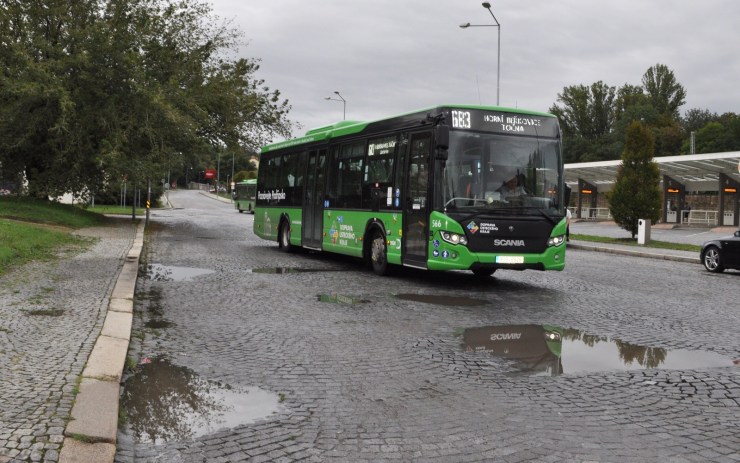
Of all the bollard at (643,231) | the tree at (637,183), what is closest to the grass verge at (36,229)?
the bollard at (643,231)

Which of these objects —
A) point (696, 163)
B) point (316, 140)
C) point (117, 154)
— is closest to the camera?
point (316, 140)

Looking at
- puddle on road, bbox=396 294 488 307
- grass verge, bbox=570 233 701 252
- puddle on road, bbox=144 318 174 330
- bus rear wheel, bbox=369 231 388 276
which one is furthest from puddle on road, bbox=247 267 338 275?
grass verge, bbox=570 233 701 252

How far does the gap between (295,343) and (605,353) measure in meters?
3.01

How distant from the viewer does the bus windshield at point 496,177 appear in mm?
11602

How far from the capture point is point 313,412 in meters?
4.77

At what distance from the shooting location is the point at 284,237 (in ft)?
63.0

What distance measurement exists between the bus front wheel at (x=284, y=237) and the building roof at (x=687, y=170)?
21.8 m

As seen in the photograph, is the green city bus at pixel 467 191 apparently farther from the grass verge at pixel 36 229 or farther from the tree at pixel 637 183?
the tree at pixel 637 183

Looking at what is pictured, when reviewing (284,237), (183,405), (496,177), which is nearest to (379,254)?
(496,177)

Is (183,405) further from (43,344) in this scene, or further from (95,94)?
(95,94)

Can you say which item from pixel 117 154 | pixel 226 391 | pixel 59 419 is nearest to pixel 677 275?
pixel 226 391

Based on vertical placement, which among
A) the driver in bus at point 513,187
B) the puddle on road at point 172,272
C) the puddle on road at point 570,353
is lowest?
the puddle on road at point 570,353

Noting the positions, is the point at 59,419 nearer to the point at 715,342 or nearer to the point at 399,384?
the point at 399,384

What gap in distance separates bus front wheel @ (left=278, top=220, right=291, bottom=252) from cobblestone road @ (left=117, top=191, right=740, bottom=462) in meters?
6.40
